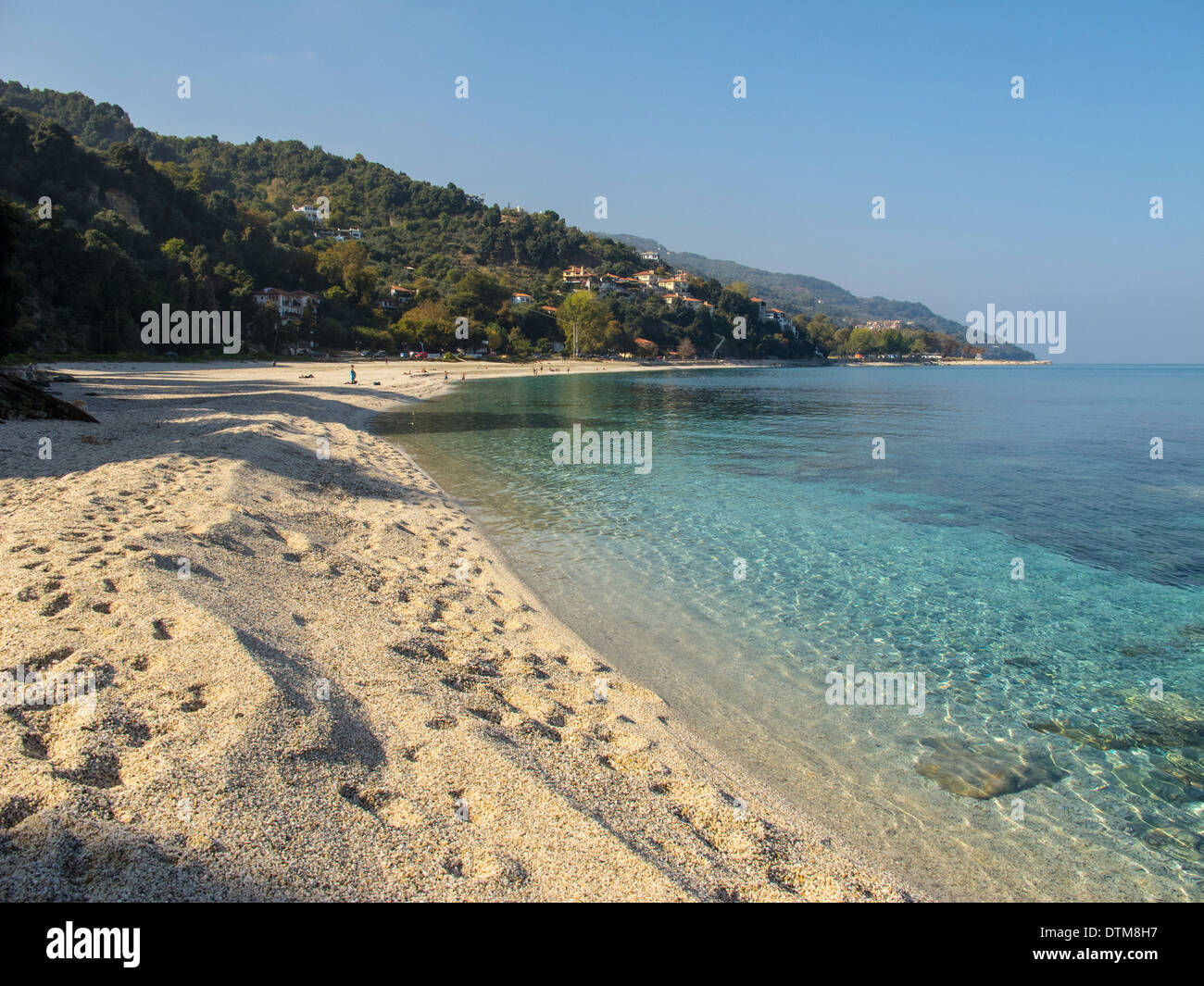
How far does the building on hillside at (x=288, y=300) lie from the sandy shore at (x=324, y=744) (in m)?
78.8

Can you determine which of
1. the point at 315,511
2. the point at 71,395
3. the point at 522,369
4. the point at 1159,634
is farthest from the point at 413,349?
the point at 1159,634

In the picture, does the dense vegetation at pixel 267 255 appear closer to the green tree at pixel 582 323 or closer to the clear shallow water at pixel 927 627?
the green tree at pixel 582 323

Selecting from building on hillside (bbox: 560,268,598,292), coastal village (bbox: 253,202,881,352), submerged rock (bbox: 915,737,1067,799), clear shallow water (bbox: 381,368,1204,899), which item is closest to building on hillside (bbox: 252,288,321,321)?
coastal village (bbox: 253,202,881,352)

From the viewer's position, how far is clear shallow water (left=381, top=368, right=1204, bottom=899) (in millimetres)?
5176

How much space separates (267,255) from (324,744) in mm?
105645

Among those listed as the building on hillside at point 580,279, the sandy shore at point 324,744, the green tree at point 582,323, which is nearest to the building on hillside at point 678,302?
the building on hillside at point 580,279

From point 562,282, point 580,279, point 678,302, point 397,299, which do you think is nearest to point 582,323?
point 397,299

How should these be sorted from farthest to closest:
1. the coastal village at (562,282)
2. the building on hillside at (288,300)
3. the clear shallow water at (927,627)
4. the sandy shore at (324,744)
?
the coastal village at (562,282)
the building on hillside at (288,300)
the clear shallow water at (927,627)
the sandy shore at (324,744)

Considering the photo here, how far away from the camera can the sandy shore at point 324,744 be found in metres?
3.35

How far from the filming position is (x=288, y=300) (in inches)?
3339

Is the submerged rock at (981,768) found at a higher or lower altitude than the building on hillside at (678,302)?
lower

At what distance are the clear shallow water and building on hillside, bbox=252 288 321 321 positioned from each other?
67.3 metres

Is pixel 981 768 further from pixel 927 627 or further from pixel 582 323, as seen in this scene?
pixel 582 323

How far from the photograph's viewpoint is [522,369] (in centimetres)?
8631
